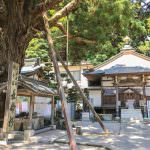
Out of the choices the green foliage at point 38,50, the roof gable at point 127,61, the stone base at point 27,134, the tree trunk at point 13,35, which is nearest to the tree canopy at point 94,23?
the tree trunk at point 13,35

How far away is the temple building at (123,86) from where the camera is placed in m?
21.5

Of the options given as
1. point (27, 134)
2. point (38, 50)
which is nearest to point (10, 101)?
point (27, 134)

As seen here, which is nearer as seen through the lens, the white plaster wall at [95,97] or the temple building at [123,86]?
the temple building at [123,86]

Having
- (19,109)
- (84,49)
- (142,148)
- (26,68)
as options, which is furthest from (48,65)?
(142,148)

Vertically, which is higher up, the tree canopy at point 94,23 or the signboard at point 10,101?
the tree canopy at point 94,23

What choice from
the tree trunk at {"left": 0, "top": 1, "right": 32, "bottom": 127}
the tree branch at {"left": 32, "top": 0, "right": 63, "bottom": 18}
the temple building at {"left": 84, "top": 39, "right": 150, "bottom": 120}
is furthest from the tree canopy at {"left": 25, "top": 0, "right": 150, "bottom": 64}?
the temple building at {"left": 84, "top": 39, "right": 150, "bottom": 120}

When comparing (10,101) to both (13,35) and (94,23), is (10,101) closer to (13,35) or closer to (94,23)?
(13,35)

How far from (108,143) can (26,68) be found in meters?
10.8

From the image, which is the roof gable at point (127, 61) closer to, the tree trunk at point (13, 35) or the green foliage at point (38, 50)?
the green foliage at point (38, 50)

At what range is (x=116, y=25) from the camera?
13609mm

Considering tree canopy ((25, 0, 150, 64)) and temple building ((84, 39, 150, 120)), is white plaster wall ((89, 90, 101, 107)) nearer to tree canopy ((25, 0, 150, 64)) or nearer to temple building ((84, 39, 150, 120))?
temple building ((84, 39, 150, 120))

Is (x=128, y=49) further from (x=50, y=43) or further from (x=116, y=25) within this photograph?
(x=50, y=43)

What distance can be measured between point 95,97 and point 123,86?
2.84 metres

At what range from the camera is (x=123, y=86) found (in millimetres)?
22562
